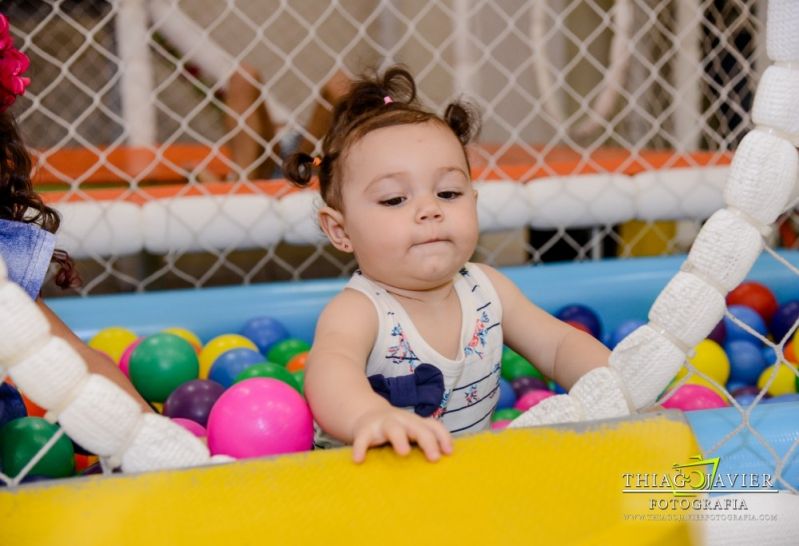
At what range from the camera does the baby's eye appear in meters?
0.83

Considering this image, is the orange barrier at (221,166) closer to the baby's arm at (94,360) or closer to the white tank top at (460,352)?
the baby's arm at (94,360)

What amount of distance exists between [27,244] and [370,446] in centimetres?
49

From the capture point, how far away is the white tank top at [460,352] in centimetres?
84

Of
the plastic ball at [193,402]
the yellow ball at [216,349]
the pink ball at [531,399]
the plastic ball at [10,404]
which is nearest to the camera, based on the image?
the plastic ball at [10,404]

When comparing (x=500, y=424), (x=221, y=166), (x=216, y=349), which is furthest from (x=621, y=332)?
(x=221, y=166)

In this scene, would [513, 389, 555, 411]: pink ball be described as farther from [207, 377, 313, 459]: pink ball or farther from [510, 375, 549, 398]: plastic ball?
[207, 377, 313, 459]: pink ball

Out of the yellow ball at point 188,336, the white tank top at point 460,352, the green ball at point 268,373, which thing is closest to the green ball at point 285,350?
the yellow ball at point 188,336

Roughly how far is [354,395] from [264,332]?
0.72 meters

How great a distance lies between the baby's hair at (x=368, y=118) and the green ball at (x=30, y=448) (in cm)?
36

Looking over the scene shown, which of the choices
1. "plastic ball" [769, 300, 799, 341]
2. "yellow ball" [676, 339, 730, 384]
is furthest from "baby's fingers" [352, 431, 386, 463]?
"plastic ball" [769, 300, 799, 341]

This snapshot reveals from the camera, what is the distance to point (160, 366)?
1152mm

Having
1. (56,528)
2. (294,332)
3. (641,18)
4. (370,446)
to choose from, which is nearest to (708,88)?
(641,18)

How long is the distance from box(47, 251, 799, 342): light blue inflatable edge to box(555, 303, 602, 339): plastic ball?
8cm

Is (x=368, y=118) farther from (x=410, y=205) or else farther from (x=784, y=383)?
(x=784, y=383)
